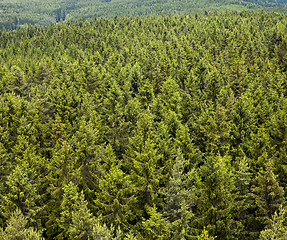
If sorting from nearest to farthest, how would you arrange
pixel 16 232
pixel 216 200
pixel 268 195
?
A: 1. pixel 16 232
2. pixel 268 195
3. pixel 216 200

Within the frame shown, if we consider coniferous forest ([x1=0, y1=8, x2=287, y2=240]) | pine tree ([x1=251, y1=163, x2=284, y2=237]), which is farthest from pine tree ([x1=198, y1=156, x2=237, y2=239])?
pine tree ([x1=251, y1=163, x2=284, y2=237])

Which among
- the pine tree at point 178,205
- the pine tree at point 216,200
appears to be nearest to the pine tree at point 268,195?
the pine tree at point 216,200

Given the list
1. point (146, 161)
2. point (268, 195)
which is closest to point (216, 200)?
point (268, 195)

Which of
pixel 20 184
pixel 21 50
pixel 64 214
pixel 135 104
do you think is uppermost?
pixel 21 50

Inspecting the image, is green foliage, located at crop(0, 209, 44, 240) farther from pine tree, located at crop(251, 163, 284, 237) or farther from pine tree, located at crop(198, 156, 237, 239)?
pine tree, located at crop(251, 163, 284, 237)

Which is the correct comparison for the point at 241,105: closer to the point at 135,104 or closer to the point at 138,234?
the point at 135,104

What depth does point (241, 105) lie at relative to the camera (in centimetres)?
3628

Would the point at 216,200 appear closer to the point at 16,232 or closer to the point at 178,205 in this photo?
the point at 178,205

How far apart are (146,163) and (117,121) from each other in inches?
546

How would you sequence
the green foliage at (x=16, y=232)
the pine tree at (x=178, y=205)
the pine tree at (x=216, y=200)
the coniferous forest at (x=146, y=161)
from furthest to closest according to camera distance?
the pine tree at (x=216, y=200)
the coniferous forest at (x=146, y=161)
the pine tree at (x=178, y=205)
the green foliage at (x=16, y=232)

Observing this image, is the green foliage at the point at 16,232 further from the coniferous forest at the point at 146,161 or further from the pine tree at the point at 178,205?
the pine tree at the point at 178,205

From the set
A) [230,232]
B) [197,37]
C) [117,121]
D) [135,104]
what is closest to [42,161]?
[117,121]

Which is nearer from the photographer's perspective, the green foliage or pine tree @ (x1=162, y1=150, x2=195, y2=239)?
the green foliage

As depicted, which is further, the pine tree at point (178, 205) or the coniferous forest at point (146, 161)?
the coniferous forest at point (146, 161)
